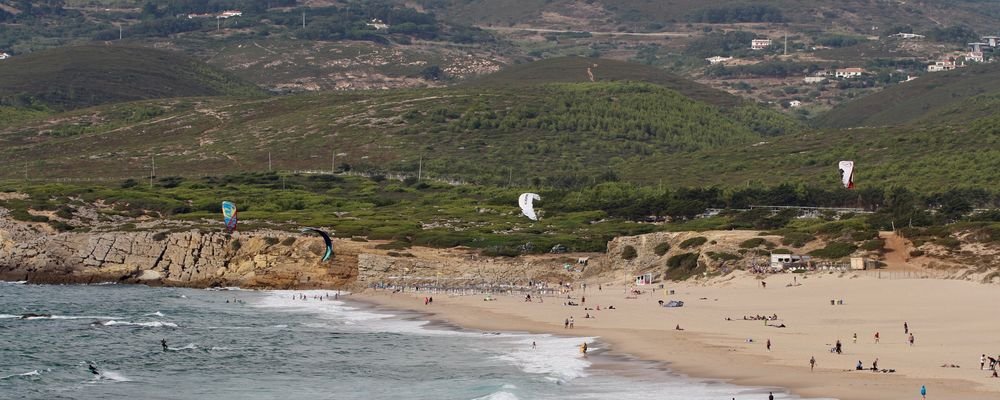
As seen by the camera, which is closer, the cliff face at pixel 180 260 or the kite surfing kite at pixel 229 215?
the cliff face at pixel 180 260

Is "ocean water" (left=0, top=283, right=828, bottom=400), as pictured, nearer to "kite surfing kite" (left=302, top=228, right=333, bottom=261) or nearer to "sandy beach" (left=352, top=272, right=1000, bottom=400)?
"sandy beach" (left=352, top=272, right=1000, bottom=400)

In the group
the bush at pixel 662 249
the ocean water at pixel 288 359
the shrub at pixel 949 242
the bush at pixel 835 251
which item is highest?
the shrub at pixel 949 242

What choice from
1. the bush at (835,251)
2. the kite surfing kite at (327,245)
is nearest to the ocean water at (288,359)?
the kite surfing kite at (327,245)

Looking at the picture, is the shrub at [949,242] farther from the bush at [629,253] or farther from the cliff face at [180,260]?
the cliff face at [180,260]

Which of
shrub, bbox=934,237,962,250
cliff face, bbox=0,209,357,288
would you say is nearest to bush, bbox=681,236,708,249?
shrub, bbox=934,237,962,250

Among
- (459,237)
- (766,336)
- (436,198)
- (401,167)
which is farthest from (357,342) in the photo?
(401,167)

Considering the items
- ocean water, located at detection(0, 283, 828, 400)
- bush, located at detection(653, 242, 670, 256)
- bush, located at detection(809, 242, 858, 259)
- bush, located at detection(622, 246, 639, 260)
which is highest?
bush, located at detection(809, 242, 858, 259)

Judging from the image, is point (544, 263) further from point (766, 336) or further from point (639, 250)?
point (766, 336)
